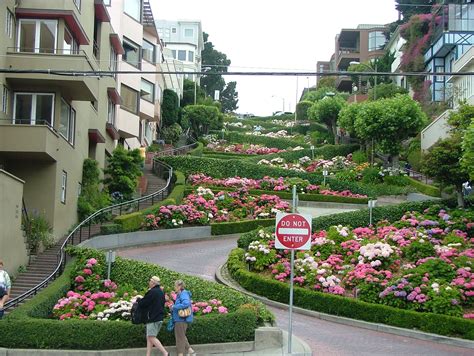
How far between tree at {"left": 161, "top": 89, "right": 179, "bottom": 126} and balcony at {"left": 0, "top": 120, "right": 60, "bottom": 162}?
1893 inches

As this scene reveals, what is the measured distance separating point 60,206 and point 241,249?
23.1 ft

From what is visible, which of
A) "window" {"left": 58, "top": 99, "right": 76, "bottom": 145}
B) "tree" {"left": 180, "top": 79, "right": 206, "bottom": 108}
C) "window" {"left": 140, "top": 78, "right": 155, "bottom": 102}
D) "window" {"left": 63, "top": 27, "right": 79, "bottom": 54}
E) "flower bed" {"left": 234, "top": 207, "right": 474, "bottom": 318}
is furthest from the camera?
"tree" {"left": 180, "top": 79, "right": 206, "bottom": 108}

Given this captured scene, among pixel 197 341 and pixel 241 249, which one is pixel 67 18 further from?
pixel 197 341

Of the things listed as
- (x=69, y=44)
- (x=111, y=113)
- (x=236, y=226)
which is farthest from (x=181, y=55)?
(x=69, y=44)

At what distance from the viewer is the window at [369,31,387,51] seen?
114m

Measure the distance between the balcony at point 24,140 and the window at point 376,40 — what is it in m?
91.2

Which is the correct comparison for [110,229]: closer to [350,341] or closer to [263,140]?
[350,341]

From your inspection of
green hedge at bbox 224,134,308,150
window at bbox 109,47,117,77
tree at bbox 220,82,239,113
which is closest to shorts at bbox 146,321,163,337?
window at bbox 109,47,117,77

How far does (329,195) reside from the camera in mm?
44469

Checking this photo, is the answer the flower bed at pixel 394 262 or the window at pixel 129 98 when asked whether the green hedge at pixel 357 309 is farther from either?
the window at pixel 129 98

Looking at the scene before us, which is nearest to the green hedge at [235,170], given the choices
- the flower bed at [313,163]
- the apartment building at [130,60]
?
the apartment building at [130,60]

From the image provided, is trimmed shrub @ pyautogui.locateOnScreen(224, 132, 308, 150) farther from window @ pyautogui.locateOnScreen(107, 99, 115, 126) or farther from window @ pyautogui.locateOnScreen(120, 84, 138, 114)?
window @ pyautogui.locateOnScreen(107, 99, 115, 126)

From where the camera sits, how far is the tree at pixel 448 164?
1256 inches

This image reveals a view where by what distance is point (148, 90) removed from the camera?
59.9 m
